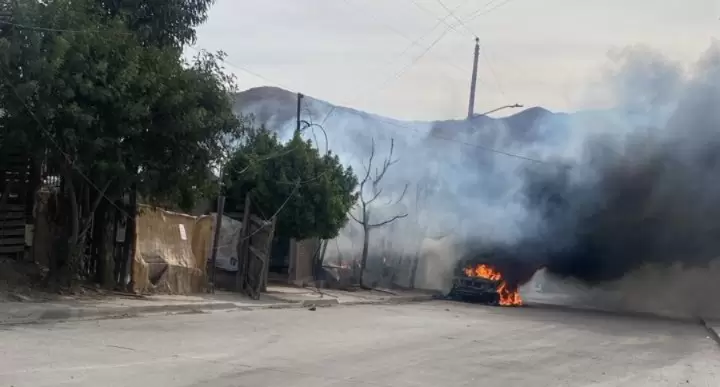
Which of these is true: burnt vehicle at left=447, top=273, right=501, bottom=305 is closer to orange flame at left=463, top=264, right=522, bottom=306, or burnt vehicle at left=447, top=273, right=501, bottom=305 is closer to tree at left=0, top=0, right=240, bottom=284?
orange flame at left=463, top=264, right=522, bottom=306

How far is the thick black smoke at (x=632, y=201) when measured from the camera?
28.9 metres

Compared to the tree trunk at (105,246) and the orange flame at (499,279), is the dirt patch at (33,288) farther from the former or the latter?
the orange flame at (499,279)

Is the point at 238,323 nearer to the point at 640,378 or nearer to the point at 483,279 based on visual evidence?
the point at 640,378

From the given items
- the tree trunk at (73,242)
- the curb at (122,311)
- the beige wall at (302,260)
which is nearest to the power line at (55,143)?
the tree trunk at (73,242)

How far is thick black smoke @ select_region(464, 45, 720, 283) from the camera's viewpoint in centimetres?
2886

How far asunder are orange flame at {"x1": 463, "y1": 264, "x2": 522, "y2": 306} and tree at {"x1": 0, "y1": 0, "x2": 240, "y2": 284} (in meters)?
15.6

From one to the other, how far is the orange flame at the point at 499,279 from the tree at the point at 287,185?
28.8ft

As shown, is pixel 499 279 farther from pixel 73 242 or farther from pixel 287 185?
pixel 73 242

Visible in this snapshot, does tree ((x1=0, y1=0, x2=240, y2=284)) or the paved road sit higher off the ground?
tree ((x1=0, y1=0, x2=240, y2=284))

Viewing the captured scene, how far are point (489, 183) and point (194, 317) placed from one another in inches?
850

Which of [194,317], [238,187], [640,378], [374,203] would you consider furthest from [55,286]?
[374,203]

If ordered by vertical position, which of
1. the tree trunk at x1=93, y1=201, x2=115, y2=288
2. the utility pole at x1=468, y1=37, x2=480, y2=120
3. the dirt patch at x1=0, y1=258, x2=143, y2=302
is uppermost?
the utility pole at x1=468, y1=37, x2=480, y2=120

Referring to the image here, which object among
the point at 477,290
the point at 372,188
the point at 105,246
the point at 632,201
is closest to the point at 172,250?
the point at 105,246

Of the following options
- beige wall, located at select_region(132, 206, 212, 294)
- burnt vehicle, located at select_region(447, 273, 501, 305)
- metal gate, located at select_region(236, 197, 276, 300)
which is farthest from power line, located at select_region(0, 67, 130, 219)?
burnt vehicle, located at select_region(447, 273, 501, 305)
